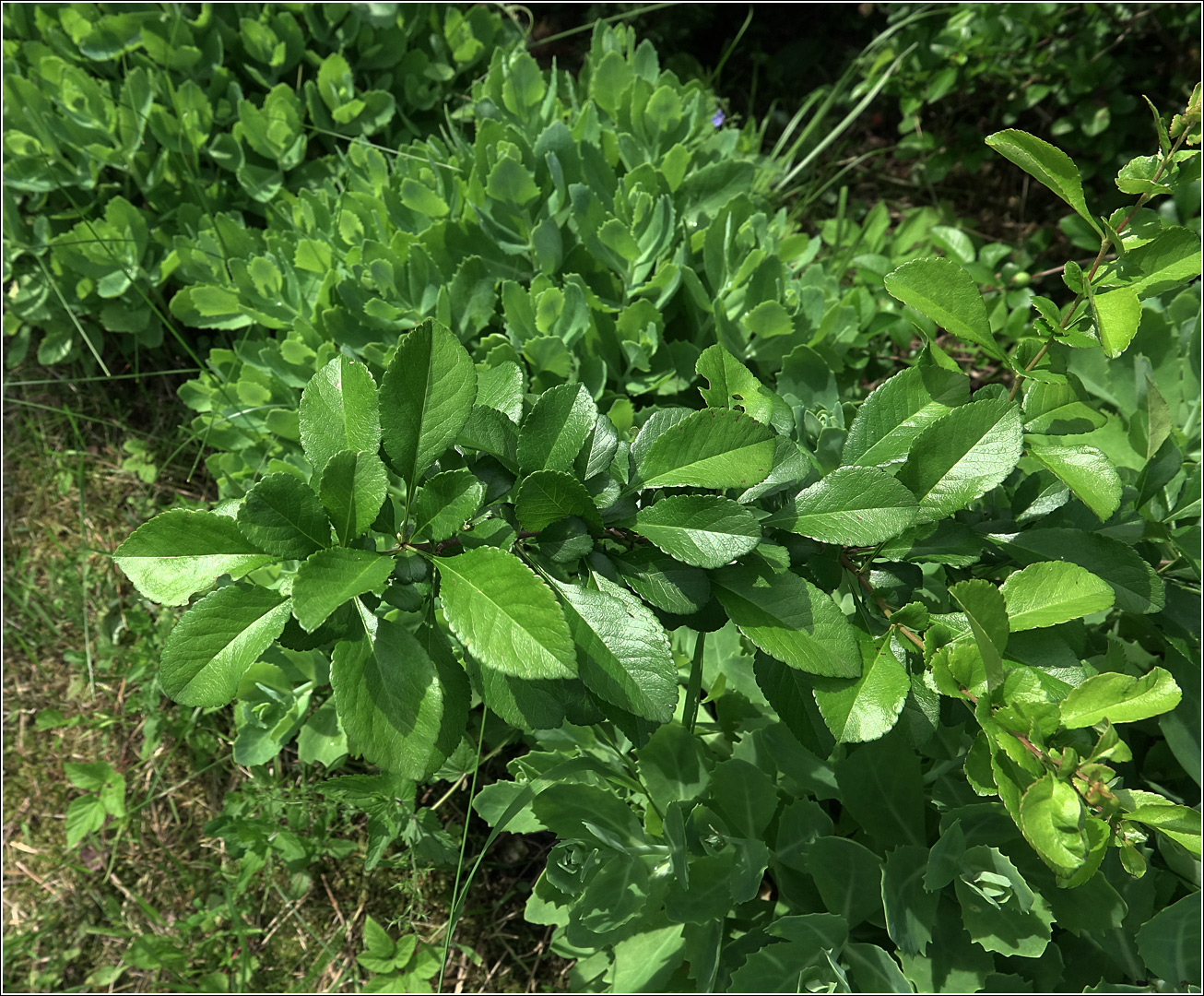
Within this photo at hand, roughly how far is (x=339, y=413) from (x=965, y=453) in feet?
2.35

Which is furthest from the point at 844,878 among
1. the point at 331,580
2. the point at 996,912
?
the point at 331,580

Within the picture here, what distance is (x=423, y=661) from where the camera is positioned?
85 cm

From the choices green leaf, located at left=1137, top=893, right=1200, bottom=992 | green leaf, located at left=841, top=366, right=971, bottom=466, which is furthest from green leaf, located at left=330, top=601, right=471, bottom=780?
green leaf, located at left=1137, top=893, right=1200, bottom=992

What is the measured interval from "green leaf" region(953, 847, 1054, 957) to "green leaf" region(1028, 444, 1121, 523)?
0.60 meters

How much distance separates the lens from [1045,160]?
0.84 meters

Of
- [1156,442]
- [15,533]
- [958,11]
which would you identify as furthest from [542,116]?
[15,533]

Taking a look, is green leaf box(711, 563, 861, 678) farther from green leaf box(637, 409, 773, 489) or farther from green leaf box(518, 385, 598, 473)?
green leaf box(518, 385, 598, 473)

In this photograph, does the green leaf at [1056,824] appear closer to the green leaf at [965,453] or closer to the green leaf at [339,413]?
the green leaf at [965,453]

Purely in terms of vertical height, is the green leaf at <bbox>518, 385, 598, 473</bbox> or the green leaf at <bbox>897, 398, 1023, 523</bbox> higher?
the green leaf at <bbox>897, 398, 1023, 523</bbox>

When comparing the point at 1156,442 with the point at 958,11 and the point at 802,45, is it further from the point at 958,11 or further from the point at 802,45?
the point at 802,45

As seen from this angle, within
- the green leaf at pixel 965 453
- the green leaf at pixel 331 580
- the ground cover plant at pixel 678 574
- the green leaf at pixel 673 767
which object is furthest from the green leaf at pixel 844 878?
the green leaf at pixel 331 580

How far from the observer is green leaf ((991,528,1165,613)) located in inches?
38.4

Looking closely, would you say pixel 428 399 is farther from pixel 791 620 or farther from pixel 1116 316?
pixel 1116 316

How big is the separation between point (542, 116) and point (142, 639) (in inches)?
71.8
